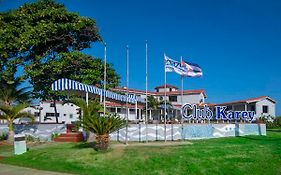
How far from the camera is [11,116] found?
2378cm

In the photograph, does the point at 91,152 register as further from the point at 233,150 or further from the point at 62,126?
the point at 62,126

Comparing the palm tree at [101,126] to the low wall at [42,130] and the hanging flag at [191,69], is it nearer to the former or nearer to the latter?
the hanging flag at [191,69]

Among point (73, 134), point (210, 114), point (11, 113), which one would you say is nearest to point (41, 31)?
point (11, 113)

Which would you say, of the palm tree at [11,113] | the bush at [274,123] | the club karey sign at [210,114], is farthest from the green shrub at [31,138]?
the bush at [274,123]

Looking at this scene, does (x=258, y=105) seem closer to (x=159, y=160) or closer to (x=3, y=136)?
(x=3, y=136)

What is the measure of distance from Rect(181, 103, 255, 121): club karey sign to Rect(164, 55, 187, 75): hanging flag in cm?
326

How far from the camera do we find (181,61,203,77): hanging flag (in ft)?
75.6

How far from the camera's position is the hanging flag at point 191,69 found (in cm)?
2305

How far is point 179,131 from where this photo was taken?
23.0 metres

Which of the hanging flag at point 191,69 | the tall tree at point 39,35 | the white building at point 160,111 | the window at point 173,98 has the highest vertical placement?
the tall tree at point 39,35

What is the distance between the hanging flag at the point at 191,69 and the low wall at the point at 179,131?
3.25m

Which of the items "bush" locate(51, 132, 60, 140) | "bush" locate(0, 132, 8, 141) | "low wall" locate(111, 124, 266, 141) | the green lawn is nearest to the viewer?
the green lawn

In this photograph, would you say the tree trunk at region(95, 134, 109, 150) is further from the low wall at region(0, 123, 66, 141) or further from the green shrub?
the green shrub

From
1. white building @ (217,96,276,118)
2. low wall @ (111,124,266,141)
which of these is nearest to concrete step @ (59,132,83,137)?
low wall @ (111,124,266,141)
